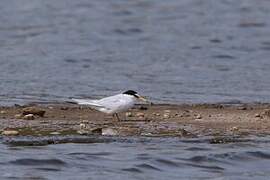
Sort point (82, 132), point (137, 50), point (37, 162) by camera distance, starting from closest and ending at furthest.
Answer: point (37, 162) → point (82, 132) → point (137, 50)

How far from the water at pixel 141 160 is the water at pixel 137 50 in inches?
130

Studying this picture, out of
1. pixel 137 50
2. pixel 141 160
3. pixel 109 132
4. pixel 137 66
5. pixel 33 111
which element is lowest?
pixel 141 160

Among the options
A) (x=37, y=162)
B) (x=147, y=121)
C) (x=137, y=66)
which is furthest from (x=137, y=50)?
(x=37, y=162)

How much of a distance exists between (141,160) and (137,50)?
9845 mm

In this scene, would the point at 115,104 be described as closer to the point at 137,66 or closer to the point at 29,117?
the point at 29,117

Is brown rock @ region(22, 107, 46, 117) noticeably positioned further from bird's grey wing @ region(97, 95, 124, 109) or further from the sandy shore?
bird's grey wing @ region(97, 95, 124, 109)

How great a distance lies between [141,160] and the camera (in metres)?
10.5

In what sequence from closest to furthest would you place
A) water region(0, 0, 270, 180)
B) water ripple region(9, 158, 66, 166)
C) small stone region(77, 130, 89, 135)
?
1. water ripple region(9, 158, 66, 166)
2. water region(0, 0, 270, 180)
3. small stone region(77, 130, 89, 135)

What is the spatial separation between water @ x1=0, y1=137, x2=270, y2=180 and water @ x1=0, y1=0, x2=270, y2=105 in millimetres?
3290

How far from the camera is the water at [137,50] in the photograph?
611 inches

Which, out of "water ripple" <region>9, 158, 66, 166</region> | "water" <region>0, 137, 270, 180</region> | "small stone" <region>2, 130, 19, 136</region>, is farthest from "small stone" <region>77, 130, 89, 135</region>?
"water ripple" <region>9, 158, 66, 166</region>

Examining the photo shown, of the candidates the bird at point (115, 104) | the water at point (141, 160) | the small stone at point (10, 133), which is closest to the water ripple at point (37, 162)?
the water at point (141, 160)

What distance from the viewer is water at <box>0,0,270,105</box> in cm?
1553

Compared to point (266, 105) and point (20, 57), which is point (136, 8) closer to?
point (20, 57)
